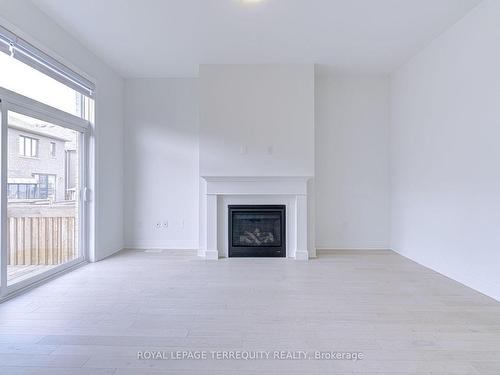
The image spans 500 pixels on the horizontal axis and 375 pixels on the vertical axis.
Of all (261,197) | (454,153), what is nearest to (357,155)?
(454,153)

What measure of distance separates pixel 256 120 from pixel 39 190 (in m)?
2.81

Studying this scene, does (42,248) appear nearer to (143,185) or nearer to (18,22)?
(143,185)

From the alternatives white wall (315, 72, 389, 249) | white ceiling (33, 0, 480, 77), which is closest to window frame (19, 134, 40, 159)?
white ceiling (33, 0, 480, 77)

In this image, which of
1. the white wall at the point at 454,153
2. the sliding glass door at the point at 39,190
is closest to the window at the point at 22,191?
the sliding glass door at the point at 39,190

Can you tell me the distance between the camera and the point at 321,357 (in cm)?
188

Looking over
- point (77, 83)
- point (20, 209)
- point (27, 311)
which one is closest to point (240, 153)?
point (77, 83)

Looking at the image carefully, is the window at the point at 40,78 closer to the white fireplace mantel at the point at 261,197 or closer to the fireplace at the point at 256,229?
the white fireplace mantel at the point at 261,197

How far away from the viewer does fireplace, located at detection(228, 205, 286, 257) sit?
445 centimetres

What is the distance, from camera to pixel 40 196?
3303 millimetres

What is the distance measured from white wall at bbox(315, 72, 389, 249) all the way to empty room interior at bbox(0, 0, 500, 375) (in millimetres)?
32

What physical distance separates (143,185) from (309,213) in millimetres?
2661

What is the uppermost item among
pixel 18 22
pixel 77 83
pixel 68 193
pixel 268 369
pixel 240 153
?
pixel 18 22

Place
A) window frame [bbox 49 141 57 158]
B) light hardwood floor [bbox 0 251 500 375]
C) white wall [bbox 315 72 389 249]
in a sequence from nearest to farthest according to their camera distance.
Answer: light hardwood floor [bbox 0 251 500 375] → window frame [bbox 49 141 57 158] → white wall [bbox 315 72 389 249]

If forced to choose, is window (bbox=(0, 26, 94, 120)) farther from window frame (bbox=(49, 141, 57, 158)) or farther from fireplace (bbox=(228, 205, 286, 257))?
fireplace (bbox=(228, 205, 286, 257))
